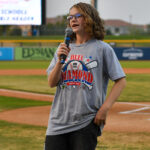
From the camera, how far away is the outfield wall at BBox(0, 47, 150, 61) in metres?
33.9

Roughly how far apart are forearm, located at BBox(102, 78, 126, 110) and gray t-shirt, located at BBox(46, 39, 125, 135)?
56 mm

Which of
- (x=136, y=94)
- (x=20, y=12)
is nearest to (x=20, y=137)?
(x=136, y=94)

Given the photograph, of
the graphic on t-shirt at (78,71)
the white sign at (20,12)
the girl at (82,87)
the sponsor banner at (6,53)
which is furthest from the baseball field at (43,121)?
the sponsor banner at (6,53)

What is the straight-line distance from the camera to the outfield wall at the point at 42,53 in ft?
111

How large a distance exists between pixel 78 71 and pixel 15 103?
780 centimetres

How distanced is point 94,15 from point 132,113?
6169mm

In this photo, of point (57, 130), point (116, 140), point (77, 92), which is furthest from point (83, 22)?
point (116, 140)

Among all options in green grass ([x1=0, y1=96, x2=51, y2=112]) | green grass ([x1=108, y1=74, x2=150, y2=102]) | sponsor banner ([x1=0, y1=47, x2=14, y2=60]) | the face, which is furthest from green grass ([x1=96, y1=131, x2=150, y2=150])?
sponsor banner ([x1=0, y1=47, x2=14, y2=60])

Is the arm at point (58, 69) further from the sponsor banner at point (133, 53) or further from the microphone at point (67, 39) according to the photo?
the sponsor banner at point (133, 53)

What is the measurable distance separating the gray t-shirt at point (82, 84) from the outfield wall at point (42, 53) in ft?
101

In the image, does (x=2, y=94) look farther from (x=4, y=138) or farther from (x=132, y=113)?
(x=4, y=138)

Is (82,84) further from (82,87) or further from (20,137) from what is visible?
(20,137)

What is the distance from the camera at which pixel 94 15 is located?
3430mm

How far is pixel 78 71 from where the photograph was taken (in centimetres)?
338
